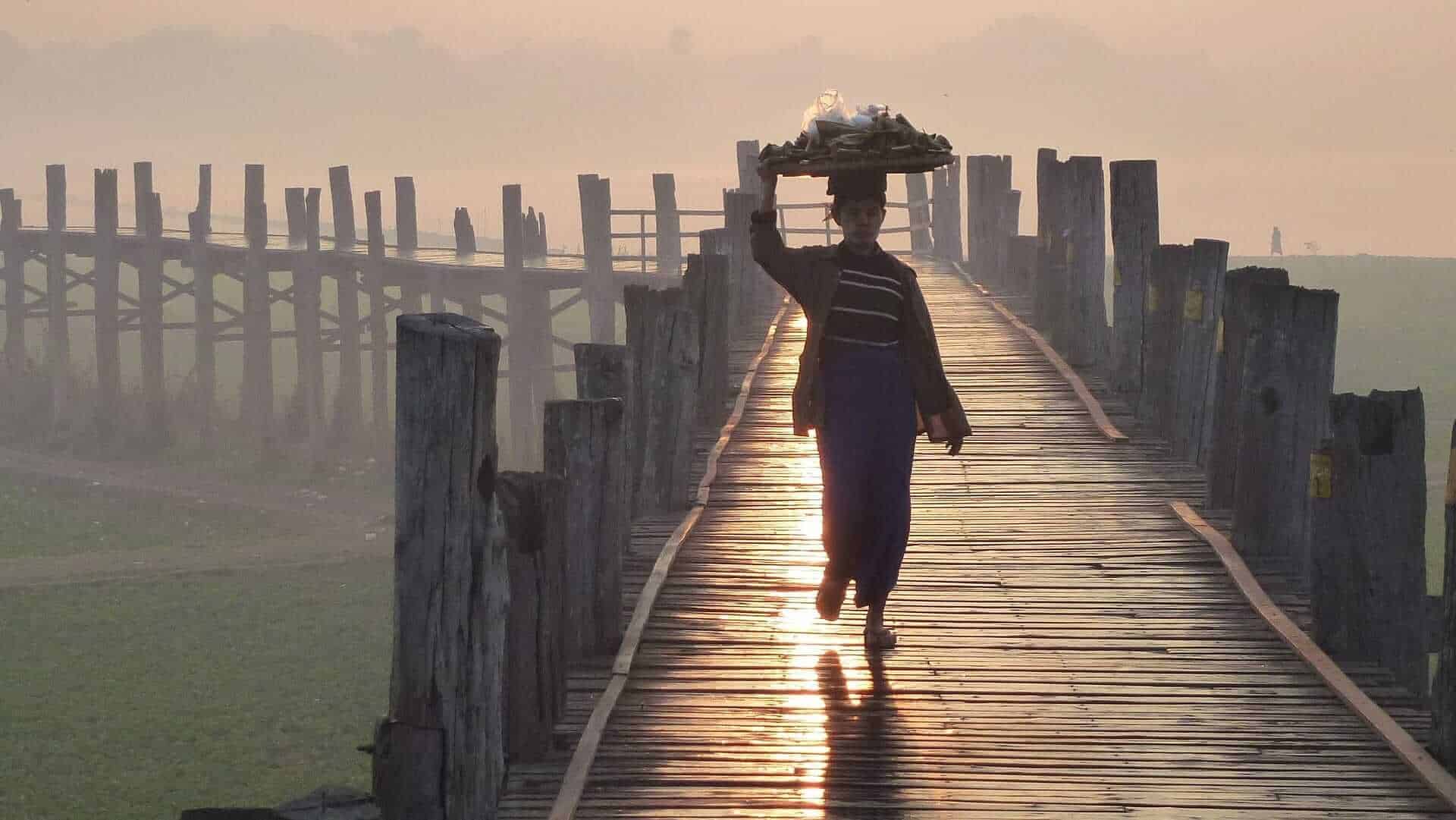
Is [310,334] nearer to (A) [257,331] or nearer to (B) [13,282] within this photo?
(A) [257,331]

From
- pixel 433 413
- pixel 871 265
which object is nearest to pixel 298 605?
pixel 871 265

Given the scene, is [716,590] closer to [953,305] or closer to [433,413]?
[433,413]

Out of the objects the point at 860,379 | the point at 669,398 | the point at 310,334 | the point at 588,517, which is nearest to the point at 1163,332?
the point at 669,398

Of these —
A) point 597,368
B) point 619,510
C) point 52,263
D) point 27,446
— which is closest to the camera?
point 619,510

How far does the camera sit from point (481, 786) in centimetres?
474

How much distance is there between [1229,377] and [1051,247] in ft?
19.9

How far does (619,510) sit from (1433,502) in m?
20.1

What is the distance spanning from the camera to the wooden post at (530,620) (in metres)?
5.39

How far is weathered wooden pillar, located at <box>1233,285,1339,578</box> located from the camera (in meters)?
6.92

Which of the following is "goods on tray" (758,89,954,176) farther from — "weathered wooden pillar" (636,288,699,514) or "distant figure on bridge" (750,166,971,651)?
"weathered wooden pillar" (636,288,699,514)

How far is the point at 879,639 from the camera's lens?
20.2 ft

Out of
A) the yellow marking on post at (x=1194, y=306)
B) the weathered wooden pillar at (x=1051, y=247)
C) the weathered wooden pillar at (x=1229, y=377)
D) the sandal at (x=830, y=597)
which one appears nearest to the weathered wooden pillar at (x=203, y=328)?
the weathered wooden pillar at (x=1051, y=247)

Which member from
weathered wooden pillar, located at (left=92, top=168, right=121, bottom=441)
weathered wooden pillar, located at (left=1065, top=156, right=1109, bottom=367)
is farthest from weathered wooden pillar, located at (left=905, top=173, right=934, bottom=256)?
weathered wooden pillar, located at (left=1065, top=156, right=1109, bottom=367)

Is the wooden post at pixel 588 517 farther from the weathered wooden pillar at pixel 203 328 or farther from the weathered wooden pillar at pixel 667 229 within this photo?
the weathered wooden pillar at pixel 203 328
